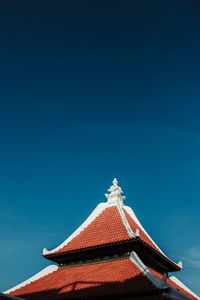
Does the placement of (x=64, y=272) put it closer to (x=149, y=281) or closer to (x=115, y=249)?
(x=115, y=249)

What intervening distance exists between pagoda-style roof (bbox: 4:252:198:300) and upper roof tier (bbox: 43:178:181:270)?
96 cm

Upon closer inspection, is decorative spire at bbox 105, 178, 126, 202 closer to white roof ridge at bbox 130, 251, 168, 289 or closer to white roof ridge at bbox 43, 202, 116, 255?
white roof ridge at bbox 43, 202, 116, 255

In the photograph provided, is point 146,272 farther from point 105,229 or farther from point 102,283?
point 105,229

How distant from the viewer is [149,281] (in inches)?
421

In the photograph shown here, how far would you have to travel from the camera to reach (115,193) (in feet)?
61.6

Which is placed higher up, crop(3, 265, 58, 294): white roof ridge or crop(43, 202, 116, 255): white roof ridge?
crop(43, 202, 116, 255): white roof ridge

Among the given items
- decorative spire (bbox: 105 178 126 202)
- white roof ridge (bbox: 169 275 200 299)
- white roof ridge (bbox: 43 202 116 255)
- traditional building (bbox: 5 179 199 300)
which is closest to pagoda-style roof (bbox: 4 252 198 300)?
traditional building (bbox: 5 179 199 300)

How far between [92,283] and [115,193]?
305 inches

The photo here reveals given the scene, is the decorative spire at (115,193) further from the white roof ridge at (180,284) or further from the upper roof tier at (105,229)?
the white roof ridge at (180,284)

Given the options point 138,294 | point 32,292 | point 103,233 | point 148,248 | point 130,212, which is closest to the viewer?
point 138,294

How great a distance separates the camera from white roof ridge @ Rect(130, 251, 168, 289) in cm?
1008

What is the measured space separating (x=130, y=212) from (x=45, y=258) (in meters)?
6.83

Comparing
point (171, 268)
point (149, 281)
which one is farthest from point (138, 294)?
point (171, 268)

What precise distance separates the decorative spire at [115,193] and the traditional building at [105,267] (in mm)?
270
